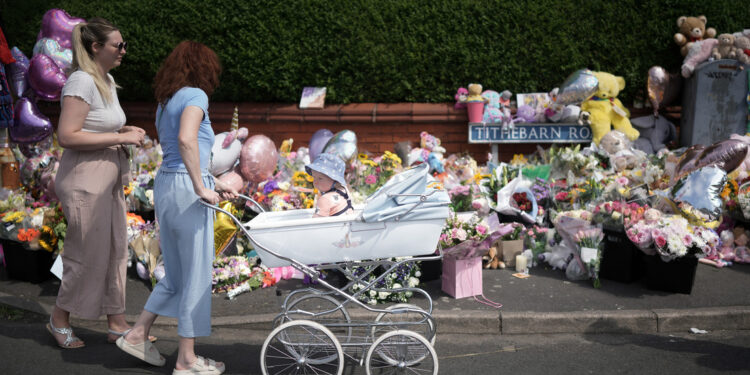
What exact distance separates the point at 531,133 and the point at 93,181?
5.26 meters

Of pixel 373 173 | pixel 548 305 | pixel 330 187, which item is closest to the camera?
pixel 330 187

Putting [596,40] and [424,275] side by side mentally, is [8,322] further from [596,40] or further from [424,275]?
[596,40]

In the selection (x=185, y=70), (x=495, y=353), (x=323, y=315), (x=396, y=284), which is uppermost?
(x=185, y=70)

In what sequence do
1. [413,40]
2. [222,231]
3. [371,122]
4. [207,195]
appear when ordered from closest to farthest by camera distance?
1. [207,195]
2. [222,231]
3. [413,40]
4. [371,122]

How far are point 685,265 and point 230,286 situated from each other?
3.65 m

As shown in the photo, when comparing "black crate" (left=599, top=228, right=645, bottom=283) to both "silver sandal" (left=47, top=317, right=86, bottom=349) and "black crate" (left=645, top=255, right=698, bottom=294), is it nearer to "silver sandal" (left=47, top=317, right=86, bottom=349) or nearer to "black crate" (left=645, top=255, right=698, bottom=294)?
"black crate" (left=645, top=255, right=698, bottom=294)

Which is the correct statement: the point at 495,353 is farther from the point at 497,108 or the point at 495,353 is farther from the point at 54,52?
the point at 54,52

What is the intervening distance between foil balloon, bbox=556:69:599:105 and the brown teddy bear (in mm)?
1302

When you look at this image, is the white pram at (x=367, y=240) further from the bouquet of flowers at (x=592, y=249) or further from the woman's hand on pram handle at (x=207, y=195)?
A: the bouquet of flowers at (x=592, y=249)

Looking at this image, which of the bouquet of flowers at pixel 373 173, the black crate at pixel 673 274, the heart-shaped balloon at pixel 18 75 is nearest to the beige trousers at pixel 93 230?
the bouquet of flowers at pixel 373 173

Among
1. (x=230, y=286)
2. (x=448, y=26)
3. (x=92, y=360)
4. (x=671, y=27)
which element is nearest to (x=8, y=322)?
(x=92, y=360)

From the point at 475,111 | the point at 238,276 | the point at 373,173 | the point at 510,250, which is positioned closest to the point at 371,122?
the point at 475,111

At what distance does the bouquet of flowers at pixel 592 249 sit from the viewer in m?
4.85

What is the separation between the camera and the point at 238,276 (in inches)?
195
